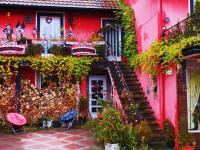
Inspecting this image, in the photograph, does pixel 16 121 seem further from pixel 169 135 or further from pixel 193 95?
pixel 193 95

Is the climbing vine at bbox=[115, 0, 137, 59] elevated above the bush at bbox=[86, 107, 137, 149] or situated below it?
above

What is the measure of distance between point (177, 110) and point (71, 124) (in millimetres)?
5605

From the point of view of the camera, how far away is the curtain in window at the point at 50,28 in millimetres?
20609

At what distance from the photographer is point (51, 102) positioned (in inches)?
757

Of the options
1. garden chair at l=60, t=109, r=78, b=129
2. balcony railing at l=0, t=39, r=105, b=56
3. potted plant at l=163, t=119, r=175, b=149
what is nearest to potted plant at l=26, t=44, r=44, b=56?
balcony railing at l=0, t=39, r=105, b=56

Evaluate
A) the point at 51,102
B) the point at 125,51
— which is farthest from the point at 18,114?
the point at 125,51

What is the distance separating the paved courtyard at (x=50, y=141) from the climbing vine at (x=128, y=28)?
15.7 ft

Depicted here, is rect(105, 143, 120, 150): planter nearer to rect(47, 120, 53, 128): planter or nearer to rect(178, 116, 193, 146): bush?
rect(178, 116, 193, 146): bush

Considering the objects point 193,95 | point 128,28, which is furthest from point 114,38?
point 193,95

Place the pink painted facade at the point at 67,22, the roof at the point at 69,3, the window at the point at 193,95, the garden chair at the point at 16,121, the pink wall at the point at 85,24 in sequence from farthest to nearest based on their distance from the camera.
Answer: the pink wall at the point at 85,24 < the pink painted facade at the point at 67,22 < the roof at the point at 69,3 < the garden chair at the point at 16,121 < the window at the point at 193,95

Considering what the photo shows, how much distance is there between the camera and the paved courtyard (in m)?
14.2

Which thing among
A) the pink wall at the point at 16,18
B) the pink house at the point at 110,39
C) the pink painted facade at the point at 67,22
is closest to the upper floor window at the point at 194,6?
the pink house at the point at 110,39

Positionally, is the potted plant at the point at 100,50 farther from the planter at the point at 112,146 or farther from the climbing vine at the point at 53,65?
the planter at the point at 112,146

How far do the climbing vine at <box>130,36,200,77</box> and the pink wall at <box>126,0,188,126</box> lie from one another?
19.4 inches
